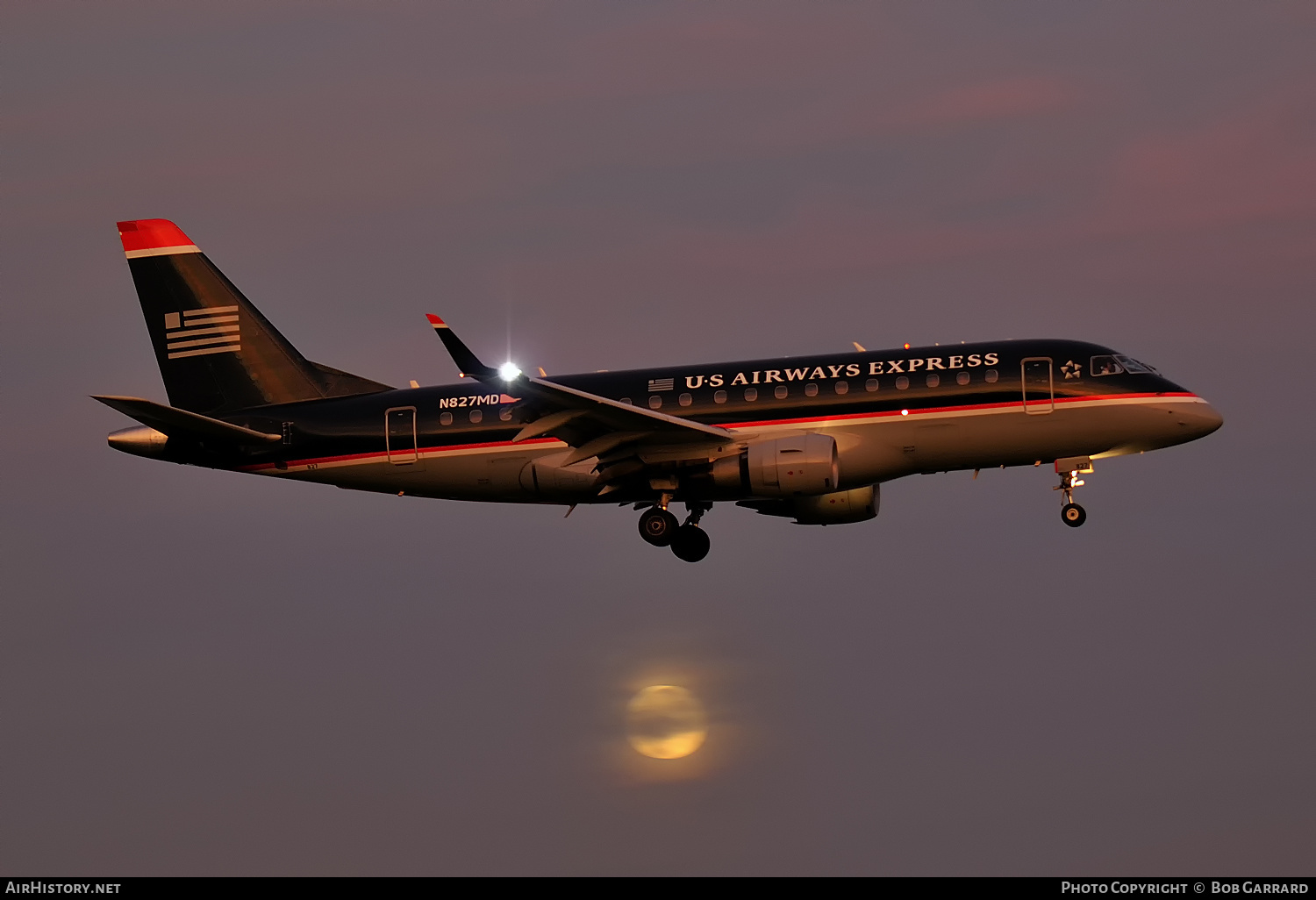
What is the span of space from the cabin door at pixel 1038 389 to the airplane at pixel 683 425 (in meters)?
0.05

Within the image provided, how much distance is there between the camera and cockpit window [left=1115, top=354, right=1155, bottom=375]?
42.0 metres

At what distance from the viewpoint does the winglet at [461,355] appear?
37.8 metres

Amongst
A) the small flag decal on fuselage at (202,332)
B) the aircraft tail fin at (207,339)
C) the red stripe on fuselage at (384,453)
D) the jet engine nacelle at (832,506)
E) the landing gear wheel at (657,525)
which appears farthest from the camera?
the small flag decal on fuselage at (202,332)

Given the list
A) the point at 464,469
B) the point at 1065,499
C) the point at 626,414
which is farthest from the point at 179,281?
the point at 1065,499

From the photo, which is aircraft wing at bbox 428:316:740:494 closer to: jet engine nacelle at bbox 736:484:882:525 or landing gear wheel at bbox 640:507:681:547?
landing gear wheel at bbox 640:507:681:547

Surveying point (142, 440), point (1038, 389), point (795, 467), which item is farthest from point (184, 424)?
point (1038, 389)

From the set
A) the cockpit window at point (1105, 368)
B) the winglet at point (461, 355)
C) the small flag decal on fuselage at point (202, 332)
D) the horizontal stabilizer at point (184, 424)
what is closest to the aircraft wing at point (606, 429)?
the winglet at point (461, 355)

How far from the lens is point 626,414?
40.6 metres

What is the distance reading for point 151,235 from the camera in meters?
49.8

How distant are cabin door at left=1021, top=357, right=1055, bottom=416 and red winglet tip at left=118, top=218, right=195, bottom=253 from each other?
2588 cm

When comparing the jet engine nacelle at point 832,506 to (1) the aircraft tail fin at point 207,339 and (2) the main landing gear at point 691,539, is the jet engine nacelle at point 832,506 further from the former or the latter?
(1) the aircraft tail fin at point 207,339

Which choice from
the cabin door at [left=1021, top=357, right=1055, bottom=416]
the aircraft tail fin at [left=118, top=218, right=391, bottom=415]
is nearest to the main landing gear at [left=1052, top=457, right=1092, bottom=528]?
the cabin door at [left=1021, top=357, right=1055, bottom=416]

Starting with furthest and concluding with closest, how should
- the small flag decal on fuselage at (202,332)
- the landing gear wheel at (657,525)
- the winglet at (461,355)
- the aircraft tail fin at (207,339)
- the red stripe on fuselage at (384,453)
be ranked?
the small flag decal on fuselage at (202,332)
the aircraft tail fin at (207,339)
the red stripe on fuselage at (384,453)
the landing gear wheel at (657,525)
the winglet at (461,355)

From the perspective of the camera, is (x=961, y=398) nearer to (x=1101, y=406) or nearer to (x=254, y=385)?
(x=1101, y=406)
